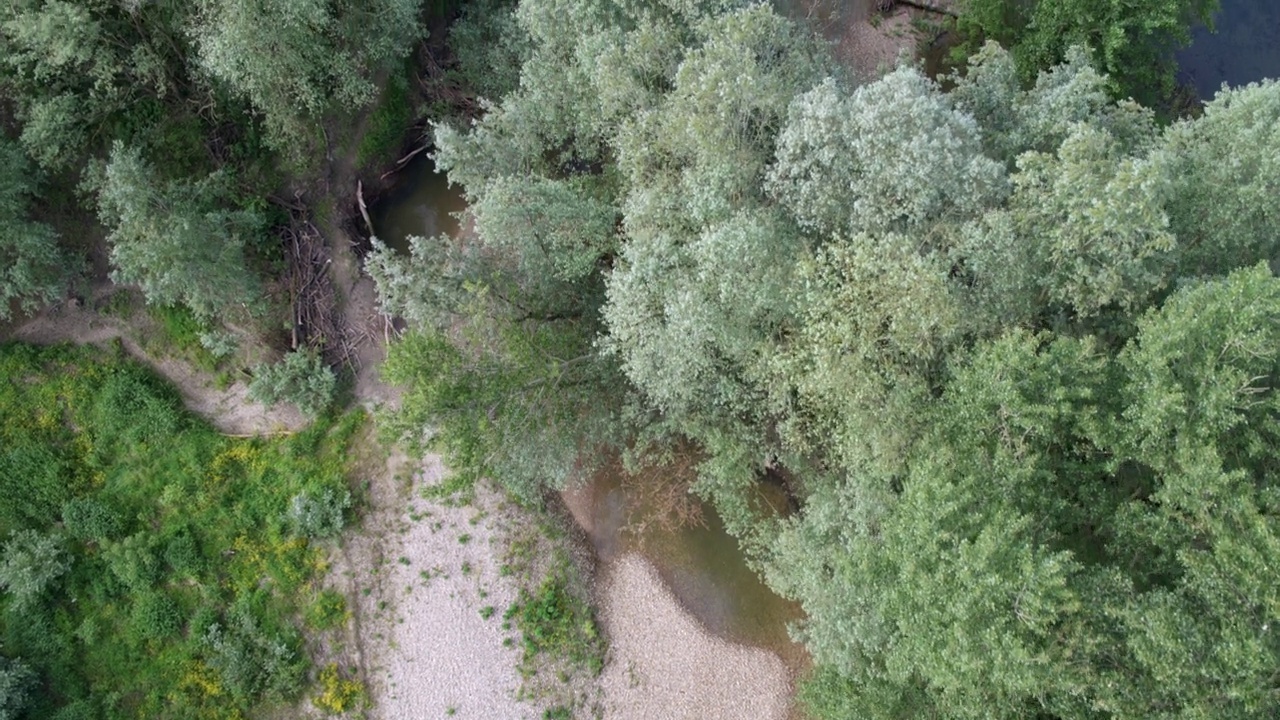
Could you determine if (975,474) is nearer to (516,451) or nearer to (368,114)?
(516,451)

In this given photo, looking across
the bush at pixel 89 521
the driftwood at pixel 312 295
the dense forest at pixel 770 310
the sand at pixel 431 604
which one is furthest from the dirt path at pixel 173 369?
the sand at pixel 431 604

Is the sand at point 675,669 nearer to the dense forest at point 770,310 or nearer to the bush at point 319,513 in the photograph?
the dense forest at point 770,310

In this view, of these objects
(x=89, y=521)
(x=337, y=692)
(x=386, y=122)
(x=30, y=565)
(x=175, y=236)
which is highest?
(x=386, y=122)

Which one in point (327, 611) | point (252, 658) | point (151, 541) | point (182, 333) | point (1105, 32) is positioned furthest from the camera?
point (182, 333)

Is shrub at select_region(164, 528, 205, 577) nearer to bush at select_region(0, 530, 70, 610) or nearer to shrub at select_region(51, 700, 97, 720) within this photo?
bush at select_region(0, 530, 70, 610)

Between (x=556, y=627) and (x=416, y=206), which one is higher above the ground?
(x=416, y=206)

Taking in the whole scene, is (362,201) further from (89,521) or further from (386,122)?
(89,521)

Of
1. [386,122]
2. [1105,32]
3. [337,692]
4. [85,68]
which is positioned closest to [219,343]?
[85,68]
